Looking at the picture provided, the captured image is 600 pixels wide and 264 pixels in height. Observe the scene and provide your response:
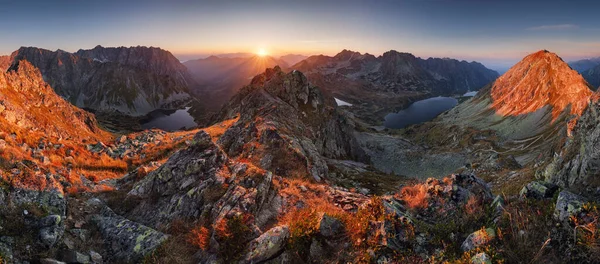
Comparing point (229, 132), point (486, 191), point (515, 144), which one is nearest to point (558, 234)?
point (486, 191)

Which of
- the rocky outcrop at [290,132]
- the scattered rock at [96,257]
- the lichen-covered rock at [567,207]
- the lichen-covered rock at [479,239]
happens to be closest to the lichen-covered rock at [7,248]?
the scattered rock at [96,257]

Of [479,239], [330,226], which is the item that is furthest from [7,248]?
[479,239]

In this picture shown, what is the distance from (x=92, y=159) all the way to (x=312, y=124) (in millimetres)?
65156

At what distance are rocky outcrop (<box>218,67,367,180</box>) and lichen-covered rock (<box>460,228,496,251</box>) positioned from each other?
2908cm

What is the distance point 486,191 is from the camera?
15406 mm

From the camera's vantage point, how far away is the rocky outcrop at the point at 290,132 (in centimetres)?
4197

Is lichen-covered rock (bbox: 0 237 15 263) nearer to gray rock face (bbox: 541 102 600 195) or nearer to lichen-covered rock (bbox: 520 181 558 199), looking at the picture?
lichen-covered rock (bbox: 520 181 558 199)

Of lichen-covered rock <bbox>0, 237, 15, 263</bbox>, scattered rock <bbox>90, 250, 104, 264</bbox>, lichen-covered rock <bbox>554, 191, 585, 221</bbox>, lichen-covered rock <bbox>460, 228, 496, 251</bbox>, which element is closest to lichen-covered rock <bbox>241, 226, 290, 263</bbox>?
scattered rock <bbox>90, 250, 104, 264</bbox>

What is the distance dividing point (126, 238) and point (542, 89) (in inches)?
8229

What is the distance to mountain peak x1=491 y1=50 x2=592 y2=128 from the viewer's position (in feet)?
447

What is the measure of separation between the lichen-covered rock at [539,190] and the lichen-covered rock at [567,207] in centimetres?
193

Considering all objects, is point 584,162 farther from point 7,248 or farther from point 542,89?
point 542,89

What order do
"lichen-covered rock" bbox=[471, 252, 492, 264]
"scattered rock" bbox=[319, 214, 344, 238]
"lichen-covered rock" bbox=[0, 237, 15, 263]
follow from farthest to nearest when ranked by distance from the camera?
"scattered rock" bbox=[319, 214, 344, 238], "lichen-covered rock" bbox=[0, 237, 15, 263], "lichen-covered rock" bbox=[471, 252, 492, 264]

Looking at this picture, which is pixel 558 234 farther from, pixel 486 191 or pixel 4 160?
pixel 4 160
